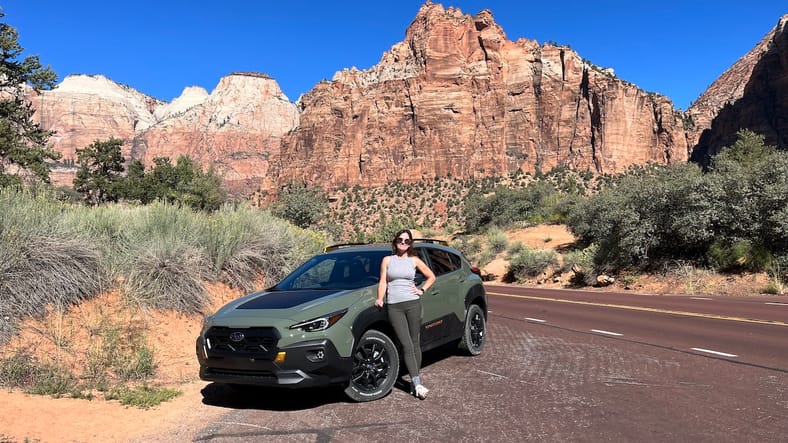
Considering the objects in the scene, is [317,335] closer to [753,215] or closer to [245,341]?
[245,341]

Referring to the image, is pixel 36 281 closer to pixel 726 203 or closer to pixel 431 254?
pixel 431 254

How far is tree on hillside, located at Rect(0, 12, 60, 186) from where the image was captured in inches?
931

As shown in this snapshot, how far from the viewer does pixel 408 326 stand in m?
6.00

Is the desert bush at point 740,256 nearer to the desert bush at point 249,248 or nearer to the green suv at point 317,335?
the desert bush at point 249,248

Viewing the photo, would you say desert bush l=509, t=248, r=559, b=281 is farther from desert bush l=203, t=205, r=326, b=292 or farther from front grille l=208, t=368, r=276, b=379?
front grille l=208, t=368, r=276, b=379

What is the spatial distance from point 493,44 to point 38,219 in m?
106

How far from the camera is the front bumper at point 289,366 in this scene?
528 cm

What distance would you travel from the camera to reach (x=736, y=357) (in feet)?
24.8

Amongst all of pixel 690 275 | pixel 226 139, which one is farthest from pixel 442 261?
pixel 226 139

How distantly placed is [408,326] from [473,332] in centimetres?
235

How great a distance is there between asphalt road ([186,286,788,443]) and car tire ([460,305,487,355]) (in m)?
0.18

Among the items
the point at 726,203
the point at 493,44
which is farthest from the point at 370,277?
the point at 493,44

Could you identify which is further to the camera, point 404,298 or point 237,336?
point 404,298

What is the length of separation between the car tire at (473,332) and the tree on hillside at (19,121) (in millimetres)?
22102
